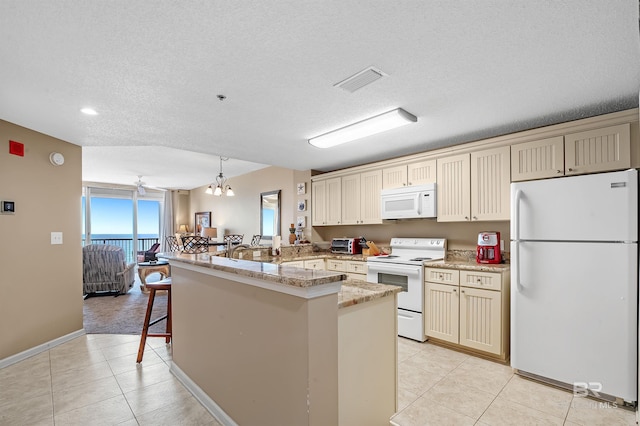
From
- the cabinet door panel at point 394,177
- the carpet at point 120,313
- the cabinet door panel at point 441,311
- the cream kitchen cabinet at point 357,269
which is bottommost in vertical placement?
the carpet at point 120,313

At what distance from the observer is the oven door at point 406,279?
131 inches

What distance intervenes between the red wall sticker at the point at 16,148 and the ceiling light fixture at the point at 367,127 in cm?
292

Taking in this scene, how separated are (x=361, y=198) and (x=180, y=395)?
3105 mm

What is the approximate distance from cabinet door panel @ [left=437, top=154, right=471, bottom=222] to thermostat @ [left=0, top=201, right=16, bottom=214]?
445cm

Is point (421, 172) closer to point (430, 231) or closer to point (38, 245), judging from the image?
point (430, 231)

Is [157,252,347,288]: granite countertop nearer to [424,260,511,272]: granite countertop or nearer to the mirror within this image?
[424,260,511,272]: granite countertop

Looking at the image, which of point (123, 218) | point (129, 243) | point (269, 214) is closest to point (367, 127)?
point (269, 214)

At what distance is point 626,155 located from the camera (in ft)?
7.68

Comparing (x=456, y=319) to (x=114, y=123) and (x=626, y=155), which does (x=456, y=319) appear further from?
(x=114, y=123)

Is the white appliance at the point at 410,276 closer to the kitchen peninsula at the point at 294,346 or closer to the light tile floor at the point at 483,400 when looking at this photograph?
the light tile floor at the point at 483,400

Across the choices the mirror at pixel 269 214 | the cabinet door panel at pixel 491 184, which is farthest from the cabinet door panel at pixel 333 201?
the cabinet door panel at pixel 491 184

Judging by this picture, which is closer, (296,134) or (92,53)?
(92,53)

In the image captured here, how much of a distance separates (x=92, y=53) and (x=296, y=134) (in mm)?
1849

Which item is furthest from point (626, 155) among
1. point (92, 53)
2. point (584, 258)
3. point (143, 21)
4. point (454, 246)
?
point (92, 53)
